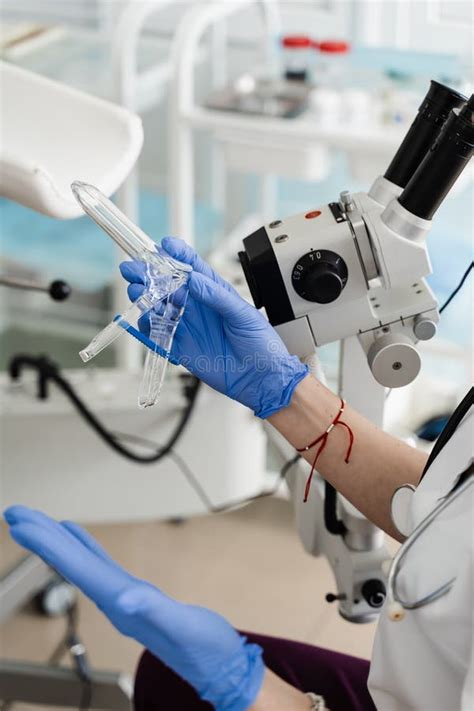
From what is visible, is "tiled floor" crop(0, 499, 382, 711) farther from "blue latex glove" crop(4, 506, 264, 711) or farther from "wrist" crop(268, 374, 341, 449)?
"blue latex glove" crop(4, 506, 264, 711)

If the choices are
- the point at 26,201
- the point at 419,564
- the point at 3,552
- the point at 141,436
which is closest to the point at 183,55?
the point at 141,436

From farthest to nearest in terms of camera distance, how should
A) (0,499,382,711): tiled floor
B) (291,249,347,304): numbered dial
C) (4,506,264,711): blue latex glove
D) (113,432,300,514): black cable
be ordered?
1. (113,432,300,514): black cable
2. (0,499,382,711): tiled floor
3. (291,249,347,304): numbered dial
4. (4,506,264,711): blue latex glove

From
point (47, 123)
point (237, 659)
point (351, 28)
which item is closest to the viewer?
point (237, 659)

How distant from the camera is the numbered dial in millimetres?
1195

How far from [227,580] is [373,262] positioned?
50.4 inches

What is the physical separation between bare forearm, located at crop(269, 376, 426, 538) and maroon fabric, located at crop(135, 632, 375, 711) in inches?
8.4

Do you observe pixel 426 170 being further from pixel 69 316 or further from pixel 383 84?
pixel 69 316

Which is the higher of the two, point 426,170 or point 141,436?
point 426,170

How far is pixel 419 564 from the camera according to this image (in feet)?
3.34

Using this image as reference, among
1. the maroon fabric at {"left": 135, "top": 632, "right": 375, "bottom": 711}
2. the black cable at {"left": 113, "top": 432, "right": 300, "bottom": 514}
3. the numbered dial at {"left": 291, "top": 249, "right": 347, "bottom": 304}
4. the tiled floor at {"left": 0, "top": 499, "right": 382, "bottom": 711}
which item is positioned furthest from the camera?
the black cable at {"left": 113, "top": 432, "right": 300, "bottom": 514}

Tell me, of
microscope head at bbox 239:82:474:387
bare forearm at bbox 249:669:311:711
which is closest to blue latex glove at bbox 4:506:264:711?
bare forearm at bbox 249:669:311:711

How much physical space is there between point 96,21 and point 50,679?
2.41 metres

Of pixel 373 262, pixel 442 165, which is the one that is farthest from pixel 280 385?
pixel 442 165

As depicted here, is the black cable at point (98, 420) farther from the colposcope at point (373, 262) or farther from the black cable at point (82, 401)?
the colposcope at point (373, 262)
